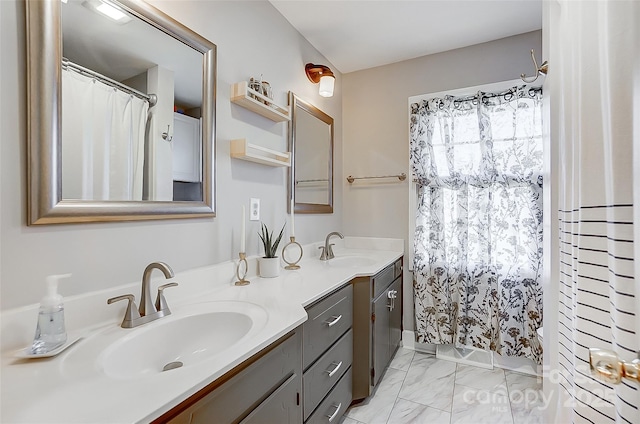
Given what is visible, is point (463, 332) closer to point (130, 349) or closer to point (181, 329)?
point (181, 329)

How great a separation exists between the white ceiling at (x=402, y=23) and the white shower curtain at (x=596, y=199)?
132 centimetres

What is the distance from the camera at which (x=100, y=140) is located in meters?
0.96

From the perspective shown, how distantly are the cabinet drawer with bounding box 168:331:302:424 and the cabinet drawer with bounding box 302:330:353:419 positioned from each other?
0.15 metres

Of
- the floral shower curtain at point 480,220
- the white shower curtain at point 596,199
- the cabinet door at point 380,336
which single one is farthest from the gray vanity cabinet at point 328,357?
the floral shower curtain at point 480,220

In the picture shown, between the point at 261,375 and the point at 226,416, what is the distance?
14 cm

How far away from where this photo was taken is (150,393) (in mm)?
583

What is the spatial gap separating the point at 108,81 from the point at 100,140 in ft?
0.68

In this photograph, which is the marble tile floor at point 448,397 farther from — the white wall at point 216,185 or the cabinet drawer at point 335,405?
the white wall at point 216,185

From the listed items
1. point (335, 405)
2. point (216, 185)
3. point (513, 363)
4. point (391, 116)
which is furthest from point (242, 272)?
point (513, 363)

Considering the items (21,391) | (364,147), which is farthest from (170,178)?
(364,147)

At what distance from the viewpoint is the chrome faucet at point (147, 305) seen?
0.93m

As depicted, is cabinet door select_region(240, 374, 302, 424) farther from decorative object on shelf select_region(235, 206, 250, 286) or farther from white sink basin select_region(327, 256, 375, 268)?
white sink basin select_region(327, 256, 375, 268)

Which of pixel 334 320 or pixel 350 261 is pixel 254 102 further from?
pixel 350 261

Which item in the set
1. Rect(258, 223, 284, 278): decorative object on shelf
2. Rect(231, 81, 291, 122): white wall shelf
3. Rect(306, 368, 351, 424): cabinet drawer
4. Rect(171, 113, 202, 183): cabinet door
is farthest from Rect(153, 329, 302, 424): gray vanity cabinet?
Rect(231, 81, 291, 122): white wall shelf
